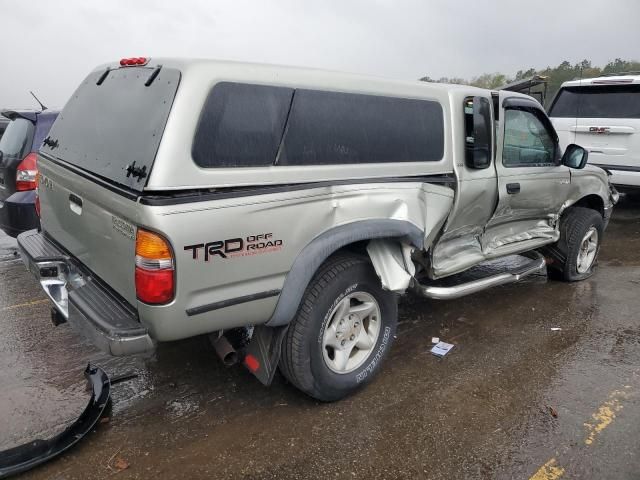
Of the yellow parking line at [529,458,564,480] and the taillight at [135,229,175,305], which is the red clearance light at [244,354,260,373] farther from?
the yellow parking line at [529,458,564,480]

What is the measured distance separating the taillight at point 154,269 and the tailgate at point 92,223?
0.08 metres

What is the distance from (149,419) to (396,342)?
193 cm

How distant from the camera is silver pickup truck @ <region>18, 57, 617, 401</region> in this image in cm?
236

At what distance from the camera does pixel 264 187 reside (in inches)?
102

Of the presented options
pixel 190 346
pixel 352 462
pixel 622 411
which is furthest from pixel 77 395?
pixel 622 411

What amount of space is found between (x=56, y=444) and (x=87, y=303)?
0.74 metres

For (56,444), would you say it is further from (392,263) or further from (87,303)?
(392,263)

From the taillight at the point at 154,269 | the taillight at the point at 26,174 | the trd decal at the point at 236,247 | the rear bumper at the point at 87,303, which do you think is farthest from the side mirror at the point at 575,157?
the taillight at the point at 26,174

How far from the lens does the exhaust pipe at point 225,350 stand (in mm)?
2863

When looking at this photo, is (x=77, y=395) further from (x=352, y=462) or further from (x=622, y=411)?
(x=622, y=411)

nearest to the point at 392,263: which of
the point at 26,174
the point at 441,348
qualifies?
the point at 441,348

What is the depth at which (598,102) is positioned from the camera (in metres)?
7.80

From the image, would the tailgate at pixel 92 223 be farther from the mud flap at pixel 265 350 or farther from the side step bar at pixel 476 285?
the side step bar at pixel 476 285

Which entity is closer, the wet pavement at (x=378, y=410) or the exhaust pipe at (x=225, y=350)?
the wet pavement at (x=378, y=410)
